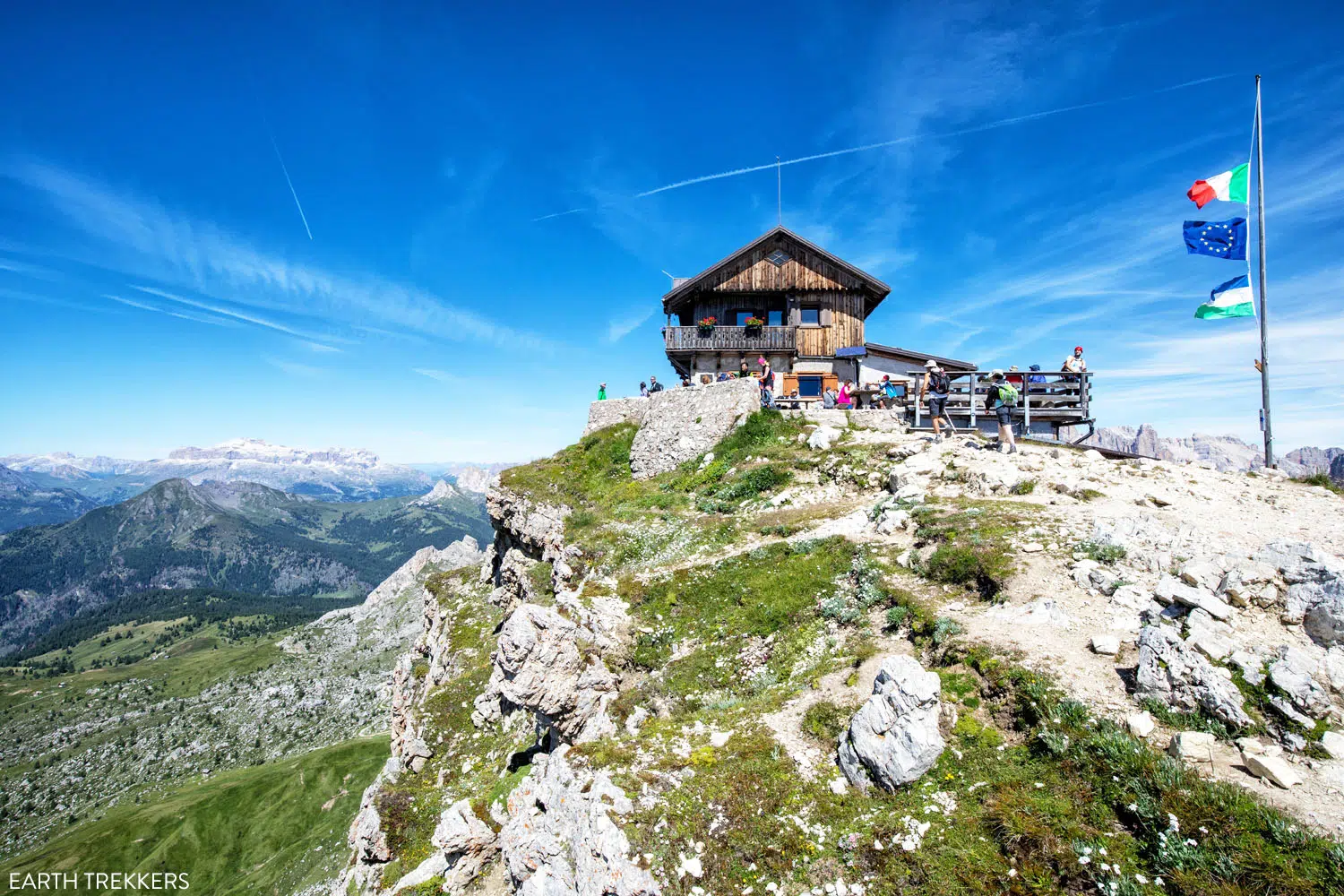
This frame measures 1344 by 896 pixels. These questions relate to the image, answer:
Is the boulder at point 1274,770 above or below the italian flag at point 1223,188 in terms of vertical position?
below

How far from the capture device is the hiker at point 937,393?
2562cm

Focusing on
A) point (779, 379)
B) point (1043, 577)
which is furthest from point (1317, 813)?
point (779, 379)

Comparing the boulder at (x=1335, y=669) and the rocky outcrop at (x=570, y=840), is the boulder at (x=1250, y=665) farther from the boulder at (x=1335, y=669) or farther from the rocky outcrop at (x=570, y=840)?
the rocky outcrop at (x=570, y=840)

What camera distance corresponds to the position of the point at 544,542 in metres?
29.7

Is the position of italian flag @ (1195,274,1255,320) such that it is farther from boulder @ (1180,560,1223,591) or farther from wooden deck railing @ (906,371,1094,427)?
boulder @ (1180,560,1223,591)

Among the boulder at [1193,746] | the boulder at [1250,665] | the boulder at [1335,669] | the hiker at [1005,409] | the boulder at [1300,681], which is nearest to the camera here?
the boulder at [1193,746]

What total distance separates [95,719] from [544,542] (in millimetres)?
225225

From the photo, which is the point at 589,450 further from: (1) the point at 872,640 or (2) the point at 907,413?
(1) the point at 872,640

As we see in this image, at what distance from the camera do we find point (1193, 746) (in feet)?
24.2

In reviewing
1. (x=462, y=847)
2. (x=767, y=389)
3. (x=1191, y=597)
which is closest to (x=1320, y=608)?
(x=1191, y=597)

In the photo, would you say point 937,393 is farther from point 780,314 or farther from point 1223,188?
point 780,314

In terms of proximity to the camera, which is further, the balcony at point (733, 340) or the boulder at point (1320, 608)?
the balcony at point (733, 340)

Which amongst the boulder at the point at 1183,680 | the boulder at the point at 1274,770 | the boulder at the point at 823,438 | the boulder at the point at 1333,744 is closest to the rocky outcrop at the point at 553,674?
the boulder at the point at 1183,680

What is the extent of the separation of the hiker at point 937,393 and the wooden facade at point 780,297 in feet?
51.0
